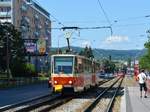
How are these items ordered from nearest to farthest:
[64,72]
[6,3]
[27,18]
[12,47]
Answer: [64,72] < [12,47] < [6,3] < [27,18]

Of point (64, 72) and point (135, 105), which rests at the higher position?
point (64, 72)

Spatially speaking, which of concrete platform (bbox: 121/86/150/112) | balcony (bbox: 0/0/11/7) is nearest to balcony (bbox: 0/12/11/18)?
balcony (bbox: 0/0/11/7)

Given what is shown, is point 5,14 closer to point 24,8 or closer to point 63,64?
point 24,8

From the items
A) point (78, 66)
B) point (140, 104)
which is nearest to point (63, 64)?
point (78, 66)

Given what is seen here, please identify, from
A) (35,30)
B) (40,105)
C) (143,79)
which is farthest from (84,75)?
(35,30)

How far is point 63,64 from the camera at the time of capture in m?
36.9

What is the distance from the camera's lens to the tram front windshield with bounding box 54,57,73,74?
36594mm

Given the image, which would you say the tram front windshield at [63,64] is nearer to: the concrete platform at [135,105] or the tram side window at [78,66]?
the tram side window at [78,66]

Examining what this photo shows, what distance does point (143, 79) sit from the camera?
34156 mm

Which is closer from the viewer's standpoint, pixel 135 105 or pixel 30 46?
pixel 135 105

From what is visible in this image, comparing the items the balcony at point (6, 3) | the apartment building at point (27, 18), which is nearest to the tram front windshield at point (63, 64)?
the apartment building at point (27, 18)

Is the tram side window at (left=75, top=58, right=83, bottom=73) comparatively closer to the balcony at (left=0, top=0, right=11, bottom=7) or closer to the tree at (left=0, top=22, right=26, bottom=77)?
the tree at (left=0, top=22, right=26, bottom=77)

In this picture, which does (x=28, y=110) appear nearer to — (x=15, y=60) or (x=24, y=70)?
(x=15, y=60)

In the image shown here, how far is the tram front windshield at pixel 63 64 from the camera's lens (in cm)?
3659
